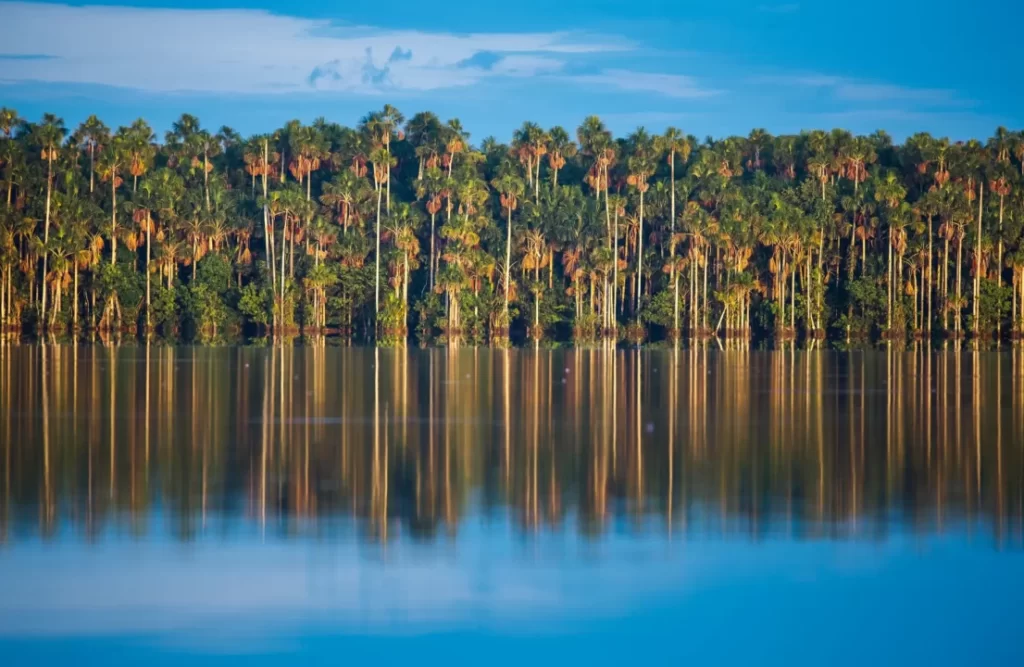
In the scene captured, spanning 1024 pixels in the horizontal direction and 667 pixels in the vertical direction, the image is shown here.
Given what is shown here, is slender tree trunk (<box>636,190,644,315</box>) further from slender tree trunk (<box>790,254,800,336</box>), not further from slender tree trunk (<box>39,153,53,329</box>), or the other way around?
slender tree trunk (<box>39,153,53,329</box>)

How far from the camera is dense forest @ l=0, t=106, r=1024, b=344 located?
90125mm

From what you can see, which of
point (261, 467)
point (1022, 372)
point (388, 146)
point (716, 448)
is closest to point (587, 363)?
point (1022, 372)

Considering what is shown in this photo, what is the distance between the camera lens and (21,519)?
1455 centimetres

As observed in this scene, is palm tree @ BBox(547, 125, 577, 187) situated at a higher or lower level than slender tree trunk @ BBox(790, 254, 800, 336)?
higher

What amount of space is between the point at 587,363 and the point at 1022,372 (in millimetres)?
15992

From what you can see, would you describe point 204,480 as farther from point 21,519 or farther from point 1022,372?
point 1022,372

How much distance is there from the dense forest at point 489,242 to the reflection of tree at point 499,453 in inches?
1978

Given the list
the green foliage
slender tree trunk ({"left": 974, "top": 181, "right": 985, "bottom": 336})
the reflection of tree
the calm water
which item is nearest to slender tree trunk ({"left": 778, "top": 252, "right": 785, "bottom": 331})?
slender tree trunk ({"left": 974, "top": 181, "right": 985, "bottom": 336})

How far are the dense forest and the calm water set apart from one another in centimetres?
6295

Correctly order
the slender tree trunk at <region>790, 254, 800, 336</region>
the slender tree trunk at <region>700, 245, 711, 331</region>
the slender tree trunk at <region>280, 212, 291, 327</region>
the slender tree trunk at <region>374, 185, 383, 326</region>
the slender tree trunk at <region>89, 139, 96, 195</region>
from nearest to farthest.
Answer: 1. the slender tree trunk at <region>280, 212, 291, 327</region>
2. the slender tree trunk at <region>374, 185, 383, 326</region>
3. the slender tree trunk at <region>790, 254, 800, 336</region>
4. the slender tree trunk at <region>700, 245, 711, 331</region>
5. the slender tree trunk at <region>89, 139, 96, 195</region>

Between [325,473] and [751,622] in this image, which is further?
[325,473]

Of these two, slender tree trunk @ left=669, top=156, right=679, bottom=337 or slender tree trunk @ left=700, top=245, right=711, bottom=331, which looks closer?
slender tree trunk @ left=669, top=156, right=679, bottom=337

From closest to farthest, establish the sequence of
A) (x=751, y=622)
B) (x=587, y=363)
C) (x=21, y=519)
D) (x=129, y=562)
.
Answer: (x=751, y=622), (x=129, y=562), (x=21, y=519), (x=587, y=363)

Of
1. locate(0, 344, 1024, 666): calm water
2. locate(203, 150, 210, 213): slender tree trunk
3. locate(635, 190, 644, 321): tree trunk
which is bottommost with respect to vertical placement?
locate(0, 344, 1024, 666): calm water
